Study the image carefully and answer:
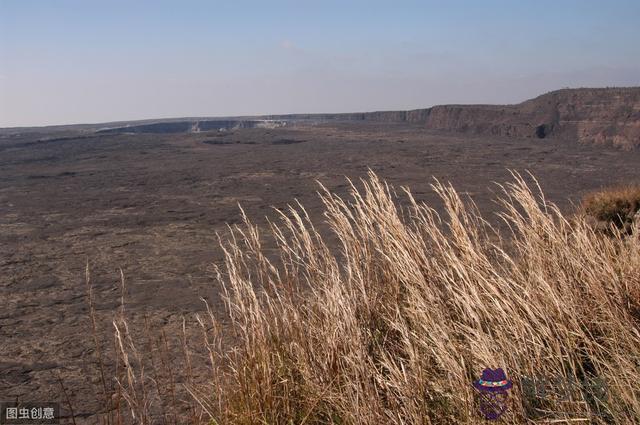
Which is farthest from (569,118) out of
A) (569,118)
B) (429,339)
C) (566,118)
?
(429,339)

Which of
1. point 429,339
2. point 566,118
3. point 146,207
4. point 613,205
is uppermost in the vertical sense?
point 566,118

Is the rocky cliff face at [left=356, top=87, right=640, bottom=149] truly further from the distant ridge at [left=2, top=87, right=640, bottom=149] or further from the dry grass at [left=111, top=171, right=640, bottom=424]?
the dry grass at [left=111, top=171, right=640, bottom=424]

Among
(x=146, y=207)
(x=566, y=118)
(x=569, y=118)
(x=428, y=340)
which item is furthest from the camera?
(x=566, y=118)

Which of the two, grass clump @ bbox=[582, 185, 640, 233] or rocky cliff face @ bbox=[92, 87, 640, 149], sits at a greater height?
rocky cliff face @ bbox=[92, 87, 640, 149]

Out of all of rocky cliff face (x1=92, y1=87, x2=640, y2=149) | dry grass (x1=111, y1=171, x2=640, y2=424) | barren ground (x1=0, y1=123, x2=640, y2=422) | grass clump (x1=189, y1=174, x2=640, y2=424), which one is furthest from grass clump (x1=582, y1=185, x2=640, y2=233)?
rocky cliff face (x1=92, y1=87, x2=640, y2=149)

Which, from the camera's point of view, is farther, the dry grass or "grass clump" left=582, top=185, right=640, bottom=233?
"grass clump" left=582, top=185, right=640, bottom=233

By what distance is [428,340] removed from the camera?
3.06 metres

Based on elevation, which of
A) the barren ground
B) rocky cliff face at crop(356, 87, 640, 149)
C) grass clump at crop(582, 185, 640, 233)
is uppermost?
rocky cliff face at crop(356, 87, 640, 149)

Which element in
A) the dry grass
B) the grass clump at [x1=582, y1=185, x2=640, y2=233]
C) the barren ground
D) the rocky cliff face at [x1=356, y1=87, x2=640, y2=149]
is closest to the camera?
the dry grass

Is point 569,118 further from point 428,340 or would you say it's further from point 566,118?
point 428,340

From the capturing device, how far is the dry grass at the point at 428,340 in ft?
8.96

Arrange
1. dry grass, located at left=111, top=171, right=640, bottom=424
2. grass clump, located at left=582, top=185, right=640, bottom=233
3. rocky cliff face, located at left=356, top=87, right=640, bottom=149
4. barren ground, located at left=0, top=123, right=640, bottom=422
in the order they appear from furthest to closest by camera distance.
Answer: rocky cliff face, located at left=356, top=87, right=640, bottom=149
grass clump, located at left=582, top=185, right=640, bottom=233
barren ground, located at left=0, top=123, right=640, bottom=422
dry grass, located at left=111, top=171, right=640, bottom=424

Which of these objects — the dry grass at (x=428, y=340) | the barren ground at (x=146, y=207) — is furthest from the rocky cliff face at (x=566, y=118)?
the dry grass at (x=428, y=340)

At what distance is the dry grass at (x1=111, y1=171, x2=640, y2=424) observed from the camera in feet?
8.96
